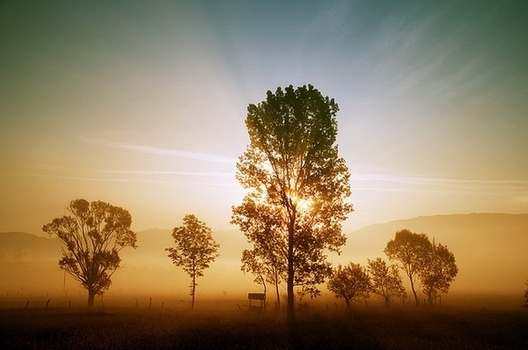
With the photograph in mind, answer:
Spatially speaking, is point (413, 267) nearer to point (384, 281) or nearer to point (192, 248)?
point (384, 281)

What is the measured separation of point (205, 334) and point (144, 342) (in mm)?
4147

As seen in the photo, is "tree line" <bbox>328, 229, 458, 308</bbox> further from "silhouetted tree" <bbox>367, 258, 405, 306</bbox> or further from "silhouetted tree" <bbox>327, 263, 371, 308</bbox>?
"silhouetted tree" <bbox>327, 263, 371, 308</bbox>

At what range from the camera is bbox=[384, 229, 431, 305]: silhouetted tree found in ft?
205

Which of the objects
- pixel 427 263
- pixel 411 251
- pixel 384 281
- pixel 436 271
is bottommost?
pixel 384 281

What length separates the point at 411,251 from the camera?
63.6m

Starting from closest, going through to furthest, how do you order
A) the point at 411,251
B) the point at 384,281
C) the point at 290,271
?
the point at 290,271
the point at 384,281
the point at 411,251

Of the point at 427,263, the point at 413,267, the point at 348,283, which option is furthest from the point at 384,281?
the point at 348,283

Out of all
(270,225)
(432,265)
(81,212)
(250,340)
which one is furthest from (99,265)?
(432,265)

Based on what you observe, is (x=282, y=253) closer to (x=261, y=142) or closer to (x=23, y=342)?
(x=261, y=142)

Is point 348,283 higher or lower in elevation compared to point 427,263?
lower

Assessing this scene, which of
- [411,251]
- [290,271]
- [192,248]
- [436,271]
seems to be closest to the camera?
[290,271]

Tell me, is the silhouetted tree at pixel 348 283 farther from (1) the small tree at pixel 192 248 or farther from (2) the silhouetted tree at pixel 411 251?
(1) the small tree at pixel 192 248

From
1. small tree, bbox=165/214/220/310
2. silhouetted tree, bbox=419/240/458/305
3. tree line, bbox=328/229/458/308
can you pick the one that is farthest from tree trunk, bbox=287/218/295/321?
silhouetted tree, bbox=419/240/458/305

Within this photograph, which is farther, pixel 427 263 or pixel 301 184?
pixel 427 263
